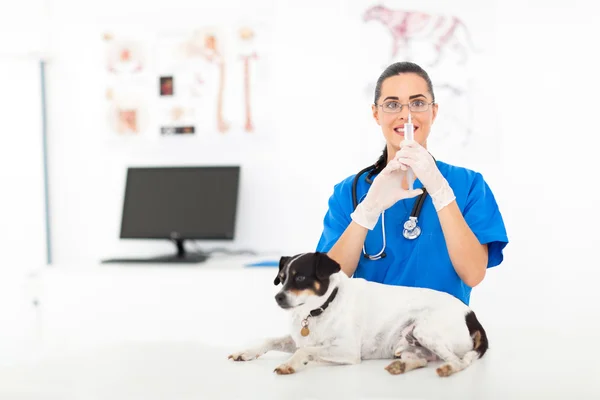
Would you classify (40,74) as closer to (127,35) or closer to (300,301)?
(127,35)

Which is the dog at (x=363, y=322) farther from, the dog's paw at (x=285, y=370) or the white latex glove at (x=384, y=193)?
the white latex glove at (x=384, y=193)

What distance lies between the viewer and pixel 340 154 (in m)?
3.18

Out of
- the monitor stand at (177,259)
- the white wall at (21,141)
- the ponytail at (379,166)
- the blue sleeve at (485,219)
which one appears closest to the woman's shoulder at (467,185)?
the blue sleeve at (485,219)

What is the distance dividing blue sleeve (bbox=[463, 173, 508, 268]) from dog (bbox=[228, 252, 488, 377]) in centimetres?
26

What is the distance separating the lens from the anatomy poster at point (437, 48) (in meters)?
3.04

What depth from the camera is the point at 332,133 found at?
3.19m

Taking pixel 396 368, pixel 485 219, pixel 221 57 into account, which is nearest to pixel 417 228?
pixel 485 219

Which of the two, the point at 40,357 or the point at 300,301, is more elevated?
the point at 300,301

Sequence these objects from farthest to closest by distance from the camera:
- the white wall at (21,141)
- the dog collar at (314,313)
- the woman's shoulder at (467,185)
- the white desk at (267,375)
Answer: the white wall at (21,141), the woman's shoulder at (467,185), the dog collar at (314,313), the white desk at (267,375)

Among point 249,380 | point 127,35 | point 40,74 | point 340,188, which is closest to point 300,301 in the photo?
point 249,380

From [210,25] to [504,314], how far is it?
2.10 meters

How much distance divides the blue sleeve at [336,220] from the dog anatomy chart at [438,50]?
1.80 m

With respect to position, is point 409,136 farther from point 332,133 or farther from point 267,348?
point 332,133

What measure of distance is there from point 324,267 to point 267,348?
7.7 inches
